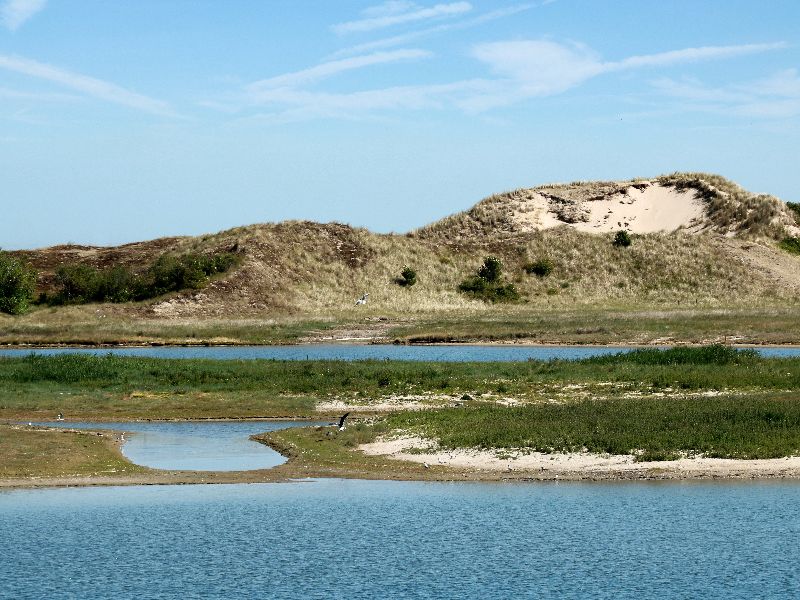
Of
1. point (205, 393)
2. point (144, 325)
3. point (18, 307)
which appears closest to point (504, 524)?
point (205, 393)

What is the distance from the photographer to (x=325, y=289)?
356 ft

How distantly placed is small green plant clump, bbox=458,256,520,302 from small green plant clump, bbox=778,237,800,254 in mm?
32513

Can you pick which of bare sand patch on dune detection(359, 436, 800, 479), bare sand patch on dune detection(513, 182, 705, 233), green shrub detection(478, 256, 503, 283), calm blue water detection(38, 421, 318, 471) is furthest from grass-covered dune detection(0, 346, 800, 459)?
bare sand patch on dune detection(513, 182, 705, 233)

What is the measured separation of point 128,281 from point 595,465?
260 ft

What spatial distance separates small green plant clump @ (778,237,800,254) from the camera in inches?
4916

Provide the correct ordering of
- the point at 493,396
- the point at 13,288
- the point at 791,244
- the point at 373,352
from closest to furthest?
the point at 493,396 < the point at 373,352 < the point at 13,288 < the point at 791,244

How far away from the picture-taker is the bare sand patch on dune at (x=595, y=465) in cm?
3073

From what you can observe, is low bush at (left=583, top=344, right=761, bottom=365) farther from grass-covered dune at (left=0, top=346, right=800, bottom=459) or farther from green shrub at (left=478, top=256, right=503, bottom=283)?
green shrub at (left=478, top=256, right=503, bottom=283)

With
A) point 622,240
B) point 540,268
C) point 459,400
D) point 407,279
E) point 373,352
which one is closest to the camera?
point 459,400

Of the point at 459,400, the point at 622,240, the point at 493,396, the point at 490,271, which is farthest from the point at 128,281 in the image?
the point at 459,400

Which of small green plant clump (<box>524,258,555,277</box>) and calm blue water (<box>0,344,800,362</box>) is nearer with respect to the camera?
calm blue water (<box>0,344,800,362</box>)

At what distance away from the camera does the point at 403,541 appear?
2461 centimetres

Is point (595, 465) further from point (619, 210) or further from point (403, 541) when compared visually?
point (619, 210)

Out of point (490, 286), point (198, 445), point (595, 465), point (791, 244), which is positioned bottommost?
point (595, 465)
